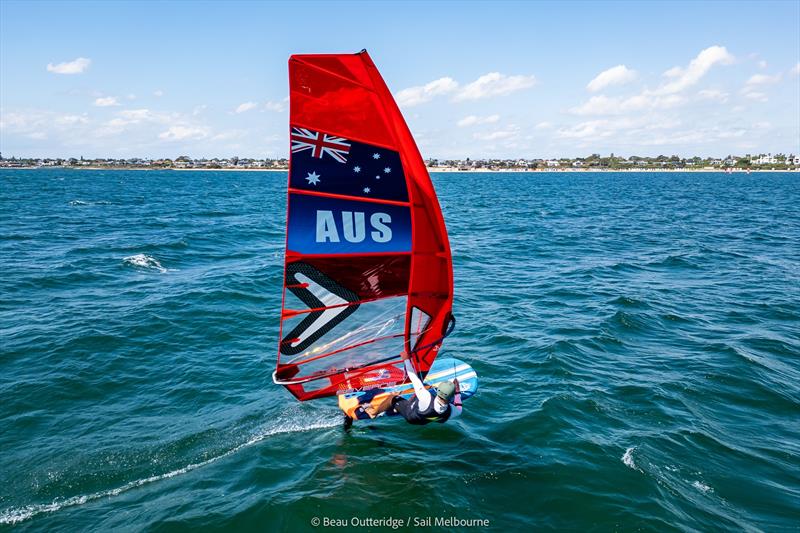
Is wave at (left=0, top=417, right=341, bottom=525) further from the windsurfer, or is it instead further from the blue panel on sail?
the blue panel on sail

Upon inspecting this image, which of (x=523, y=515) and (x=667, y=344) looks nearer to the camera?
(x=523, y=515)

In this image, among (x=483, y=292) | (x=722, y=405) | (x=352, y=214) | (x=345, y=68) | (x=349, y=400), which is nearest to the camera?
(x=345, y=68)

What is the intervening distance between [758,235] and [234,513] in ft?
122

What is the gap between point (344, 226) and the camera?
8.50 metres

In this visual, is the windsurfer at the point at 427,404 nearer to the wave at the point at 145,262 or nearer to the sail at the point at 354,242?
the sail at the point at 354,242

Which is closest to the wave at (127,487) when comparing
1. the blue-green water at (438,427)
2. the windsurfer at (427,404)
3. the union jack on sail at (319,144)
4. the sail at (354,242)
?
the blue-green water at (438,427)

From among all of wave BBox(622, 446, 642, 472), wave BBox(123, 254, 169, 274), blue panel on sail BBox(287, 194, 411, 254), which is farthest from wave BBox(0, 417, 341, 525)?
wave BBox(123, 254, 169, 274)

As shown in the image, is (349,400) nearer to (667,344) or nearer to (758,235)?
(667,344)

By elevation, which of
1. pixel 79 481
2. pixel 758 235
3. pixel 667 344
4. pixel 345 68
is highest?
pixel 345 68

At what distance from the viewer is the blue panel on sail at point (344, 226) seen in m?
8.15

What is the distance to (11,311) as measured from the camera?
16.8 metres

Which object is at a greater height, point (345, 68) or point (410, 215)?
point (345, 68)

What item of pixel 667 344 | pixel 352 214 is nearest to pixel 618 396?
pixel 667 344

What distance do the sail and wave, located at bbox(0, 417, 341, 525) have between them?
127cm
